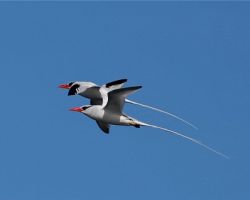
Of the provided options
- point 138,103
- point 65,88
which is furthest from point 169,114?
point 65,88

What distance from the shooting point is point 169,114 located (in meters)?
36.0

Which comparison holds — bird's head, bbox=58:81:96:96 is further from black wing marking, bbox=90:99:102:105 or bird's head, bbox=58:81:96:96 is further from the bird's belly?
the bird's belly

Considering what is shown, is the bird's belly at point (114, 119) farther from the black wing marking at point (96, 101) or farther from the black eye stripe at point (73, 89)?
the black eye stripe at point (73, 89)

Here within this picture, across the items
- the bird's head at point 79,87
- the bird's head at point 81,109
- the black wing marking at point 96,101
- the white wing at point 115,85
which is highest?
the bird's head at point 79,87

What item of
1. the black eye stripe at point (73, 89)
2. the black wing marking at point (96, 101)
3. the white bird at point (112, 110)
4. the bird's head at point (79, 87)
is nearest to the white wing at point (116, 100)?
the white bird at point (112, 110)

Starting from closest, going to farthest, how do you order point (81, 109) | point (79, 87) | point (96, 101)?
point (81, 109) → point (96, 101) → point (79, 87)

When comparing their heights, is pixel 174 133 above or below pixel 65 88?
below

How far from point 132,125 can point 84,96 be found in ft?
21.4

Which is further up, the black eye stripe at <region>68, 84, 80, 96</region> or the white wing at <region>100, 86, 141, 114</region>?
the black eye stripe at <region>68, 84, 80, 96</region>

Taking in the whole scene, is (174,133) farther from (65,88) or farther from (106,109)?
(65,88)

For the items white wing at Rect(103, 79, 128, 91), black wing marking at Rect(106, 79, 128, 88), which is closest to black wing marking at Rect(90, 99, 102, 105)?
white wing at Rect(103, 79, 128, 91)

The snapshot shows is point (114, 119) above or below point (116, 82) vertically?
below

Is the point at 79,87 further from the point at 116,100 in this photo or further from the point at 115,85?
the point at 116,100

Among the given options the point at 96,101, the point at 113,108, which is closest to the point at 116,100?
the point at 113,108
